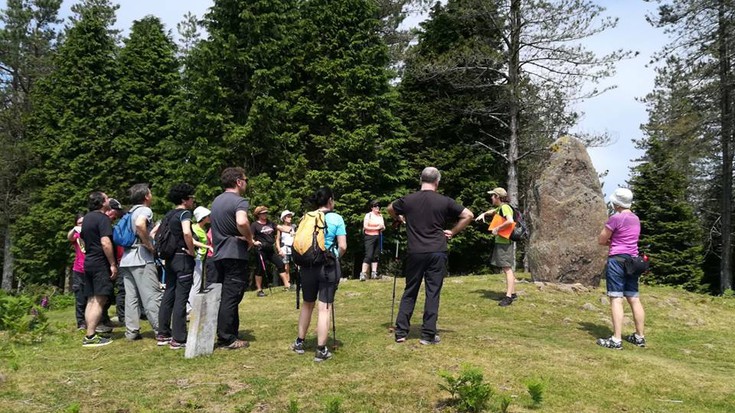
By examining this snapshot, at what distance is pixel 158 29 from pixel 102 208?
22.6 metres

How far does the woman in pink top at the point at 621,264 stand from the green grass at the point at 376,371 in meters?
0.37

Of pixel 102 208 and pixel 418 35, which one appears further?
pixel 418 35

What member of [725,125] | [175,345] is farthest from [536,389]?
[725,125]

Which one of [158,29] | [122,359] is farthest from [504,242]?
[158,29]

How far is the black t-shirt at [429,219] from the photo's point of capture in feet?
19.8

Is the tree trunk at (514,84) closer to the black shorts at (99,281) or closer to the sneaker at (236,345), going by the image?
the sneaker at (236,345)

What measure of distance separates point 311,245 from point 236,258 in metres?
0.98

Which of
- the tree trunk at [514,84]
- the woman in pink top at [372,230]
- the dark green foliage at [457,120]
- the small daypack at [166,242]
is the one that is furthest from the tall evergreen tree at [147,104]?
the small daypack at [166,242]

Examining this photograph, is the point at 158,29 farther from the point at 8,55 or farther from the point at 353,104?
the point at 353,104

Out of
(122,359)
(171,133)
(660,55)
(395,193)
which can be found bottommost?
(122,359)

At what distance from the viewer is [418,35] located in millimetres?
26688

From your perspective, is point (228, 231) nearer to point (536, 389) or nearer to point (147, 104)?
point (536, 389)

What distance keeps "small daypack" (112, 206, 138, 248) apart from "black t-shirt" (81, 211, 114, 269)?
107 mm

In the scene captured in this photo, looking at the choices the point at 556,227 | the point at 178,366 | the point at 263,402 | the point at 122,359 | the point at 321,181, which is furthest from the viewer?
the point at 321,181
